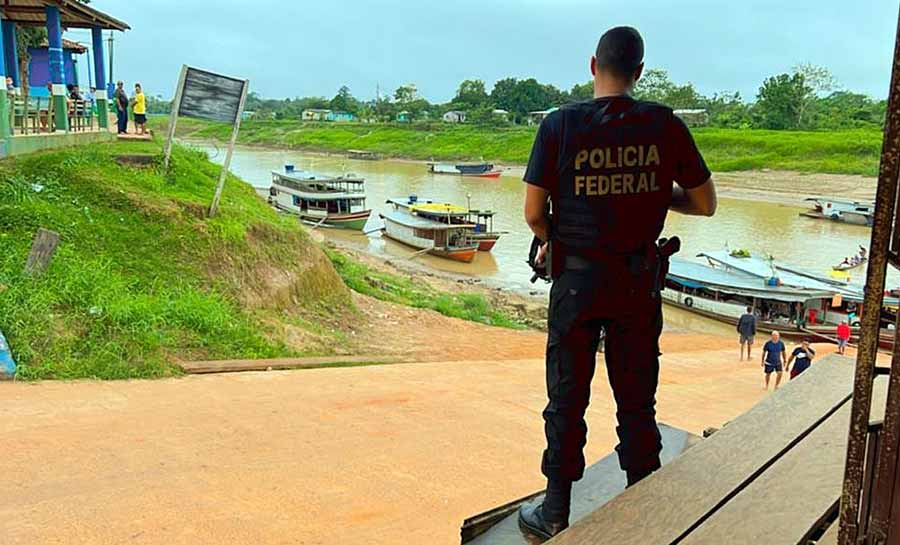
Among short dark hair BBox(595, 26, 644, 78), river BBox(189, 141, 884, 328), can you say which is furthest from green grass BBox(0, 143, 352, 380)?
river BBox(189, 141, 884, 328)

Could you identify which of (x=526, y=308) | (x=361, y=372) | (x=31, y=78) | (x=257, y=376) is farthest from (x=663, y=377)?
(x=31, y=78)

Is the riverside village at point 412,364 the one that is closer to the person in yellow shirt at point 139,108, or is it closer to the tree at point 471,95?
the person in yellow shirt at point 139,108

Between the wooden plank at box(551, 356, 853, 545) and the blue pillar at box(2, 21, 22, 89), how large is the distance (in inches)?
563

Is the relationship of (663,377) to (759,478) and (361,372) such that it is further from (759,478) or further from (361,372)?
(759,478)

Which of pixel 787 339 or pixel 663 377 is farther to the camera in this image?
pixel 787 339

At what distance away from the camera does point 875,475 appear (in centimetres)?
122

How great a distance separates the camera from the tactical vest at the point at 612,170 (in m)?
1.98

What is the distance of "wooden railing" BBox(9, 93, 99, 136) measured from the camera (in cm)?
1091

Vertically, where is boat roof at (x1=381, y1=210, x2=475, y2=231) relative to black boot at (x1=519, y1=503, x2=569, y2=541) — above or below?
below

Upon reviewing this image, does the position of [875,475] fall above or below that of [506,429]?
above

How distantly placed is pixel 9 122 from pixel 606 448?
9.60 meters

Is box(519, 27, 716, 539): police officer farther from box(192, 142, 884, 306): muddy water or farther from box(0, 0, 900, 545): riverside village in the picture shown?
box(192, 142, 884, 306): muddy water

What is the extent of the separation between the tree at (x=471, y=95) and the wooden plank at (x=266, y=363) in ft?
233

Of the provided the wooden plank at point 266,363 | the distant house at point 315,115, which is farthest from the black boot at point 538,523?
the distant house at point 315,115
